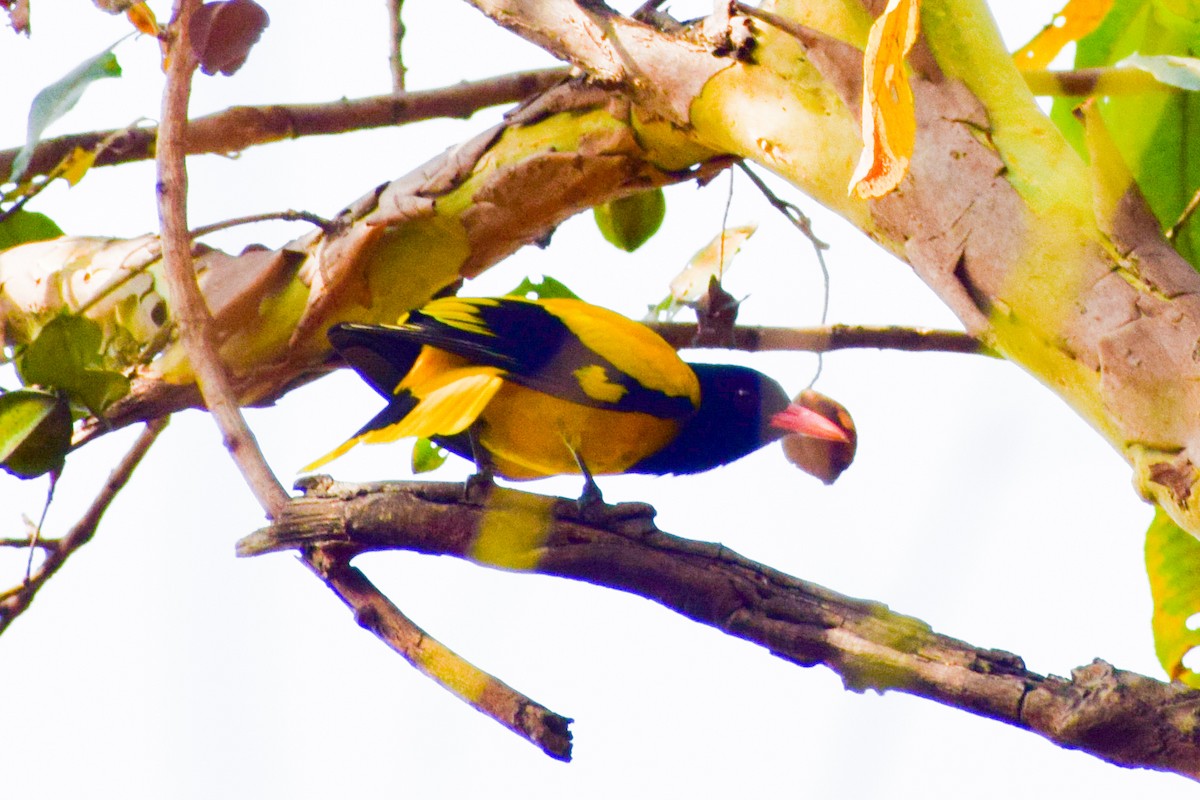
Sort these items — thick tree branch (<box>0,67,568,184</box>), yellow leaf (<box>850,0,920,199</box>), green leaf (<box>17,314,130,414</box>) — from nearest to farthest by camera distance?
1. yellow leaf (<box>850,0,920,199</box>)
2. green leaf (<box>17,314,130,414</box>)
3. thick tree branch (<box>0,67,568,184</box>)

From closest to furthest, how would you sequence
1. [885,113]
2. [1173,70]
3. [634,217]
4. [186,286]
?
[885,113], [1173,70], [186,286], [634,217]

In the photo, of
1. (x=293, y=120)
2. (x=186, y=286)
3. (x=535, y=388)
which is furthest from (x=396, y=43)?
(x=186, y=286)

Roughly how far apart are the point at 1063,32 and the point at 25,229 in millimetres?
2195

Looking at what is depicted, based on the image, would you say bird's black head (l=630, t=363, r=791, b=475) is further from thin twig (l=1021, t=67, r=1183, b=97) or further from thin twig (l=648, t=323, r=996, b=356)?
thin twig (l=1021, t=67, r=1183, b=97)

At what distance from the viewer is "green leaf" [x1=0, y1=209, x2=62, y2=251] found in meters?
2.62

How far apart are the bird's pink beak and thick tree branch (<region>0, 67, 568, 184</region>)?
805mm

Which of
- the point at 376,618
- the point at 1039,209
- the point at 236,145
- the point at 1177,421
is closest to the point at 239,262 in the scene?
the point at 236,145

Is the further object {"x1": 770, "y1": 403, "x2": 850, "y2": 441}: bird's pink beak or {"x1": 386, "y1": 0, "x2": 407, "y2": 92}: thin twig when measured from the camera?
{"x1": 386, "y1": 0, "x2": 407, "y2": 92}: thin twig

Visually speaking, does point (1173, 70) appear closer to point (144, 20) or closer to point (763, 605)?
point (763, 605)

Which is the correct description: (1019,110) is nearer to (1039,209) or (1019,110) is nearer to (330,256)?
(1039,209)

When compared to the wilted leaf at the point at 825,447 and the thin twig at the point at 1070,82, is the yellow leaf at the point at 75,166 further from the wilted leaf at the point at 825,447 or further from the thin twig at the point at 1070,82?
the thin twig at the point at 1070,82

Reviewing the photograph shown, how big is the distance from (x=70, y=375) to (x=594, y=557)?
884 millimetres

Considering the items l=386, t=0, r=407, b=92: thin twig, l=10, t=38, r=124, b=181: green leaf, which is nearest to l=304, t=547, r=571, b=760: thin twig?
l=10, t=38, r=124, b=181: green leaf

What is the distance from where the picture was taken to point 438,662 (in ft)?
3.83
